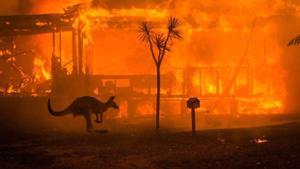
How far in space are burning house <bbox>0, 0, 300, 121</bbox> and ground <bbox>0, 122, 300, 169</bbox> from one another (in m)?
6.51

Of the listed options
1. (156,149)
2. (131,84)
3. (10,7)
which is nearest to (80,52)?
(131,84)

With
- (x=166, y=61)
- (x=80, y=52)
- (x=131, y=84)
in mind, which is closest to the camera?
(x=80, y=52)

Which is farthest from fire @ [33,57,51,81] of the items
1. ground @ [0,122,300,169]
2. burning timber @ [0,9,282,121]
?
ground @ [0,122,300,169]

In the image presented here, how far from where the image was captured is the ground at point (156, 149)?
10945 mm

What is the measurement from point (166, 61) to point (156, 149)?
45.2 feet

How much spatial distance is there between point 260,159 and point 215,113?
11928mm

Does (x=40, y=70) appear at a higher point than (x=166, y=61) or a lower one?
lower

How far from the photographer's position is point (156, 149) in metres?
12.9

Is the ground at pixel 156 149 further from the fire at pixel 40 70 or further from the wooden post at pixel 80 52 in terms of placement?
the fire at pixel 40 70

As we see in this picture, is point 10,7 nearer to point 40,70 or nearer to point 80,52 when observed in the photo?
point 40,70

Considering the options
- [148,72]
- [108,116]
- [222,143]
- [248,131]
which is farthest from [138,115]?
[222,143]

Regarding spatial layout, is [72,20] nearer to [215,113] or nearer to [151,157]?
[215,113]

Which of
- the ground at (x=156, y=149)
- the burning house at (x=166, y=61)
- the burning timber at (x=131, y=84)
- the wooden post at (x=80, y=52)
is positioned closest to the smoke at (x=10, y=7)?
the burning house at (x=166, y=61)

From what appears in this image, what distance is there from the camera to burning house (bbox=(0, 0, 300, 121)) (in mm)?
22516
